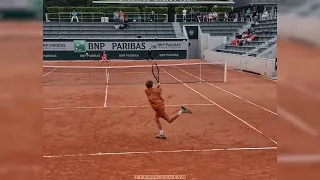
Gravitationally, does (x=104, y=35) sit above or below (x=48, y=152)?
above

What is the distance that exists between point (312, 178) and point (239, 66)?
85.8 ft

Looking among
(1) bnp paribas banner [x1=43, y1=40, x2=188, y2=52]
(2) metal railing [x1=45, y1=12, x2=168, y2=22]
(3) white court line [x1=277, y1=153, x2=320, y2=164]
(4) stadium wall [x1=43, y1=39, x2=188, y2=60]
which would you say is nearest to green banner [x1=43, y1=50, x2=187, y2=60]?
(4) stadium wall [x1=43, y1=39, x2=188, y2=60]

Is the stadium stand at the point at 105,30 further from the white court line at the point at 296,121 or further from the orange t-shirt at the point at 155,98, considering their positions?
the white court line at the point at 296,121

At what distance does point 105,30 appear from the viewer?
39.0m

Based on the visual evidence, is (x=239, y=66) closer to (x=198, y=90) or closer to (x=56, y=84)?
(x=198, y=90)

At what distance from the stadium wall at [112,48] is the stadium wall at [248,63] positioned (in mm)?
4850

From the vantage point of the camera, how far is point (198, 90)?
17.0 metres

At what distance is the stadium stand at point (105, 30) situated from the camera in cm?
3816

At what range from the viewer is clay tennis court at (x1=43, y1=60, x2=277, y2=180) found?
6.82m

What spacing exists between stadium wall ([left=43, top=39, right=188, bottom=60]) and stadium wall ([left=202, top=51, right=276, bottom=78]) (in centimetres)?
485

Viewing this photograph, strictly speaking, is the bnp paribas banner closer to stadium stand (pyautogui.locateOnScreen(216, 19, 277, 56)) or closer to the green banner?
the green banner

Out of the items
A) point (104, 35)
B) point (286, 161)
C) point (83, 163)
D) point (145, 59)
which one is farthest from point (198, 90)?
point (104, 35)

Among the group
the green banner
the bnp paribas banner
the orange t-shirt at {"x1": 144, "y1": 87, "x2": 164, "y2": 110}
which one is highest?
the bnp paribas banner

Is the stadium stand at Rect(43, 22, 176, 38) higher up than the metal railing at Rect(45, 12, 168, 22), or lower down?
lower down
